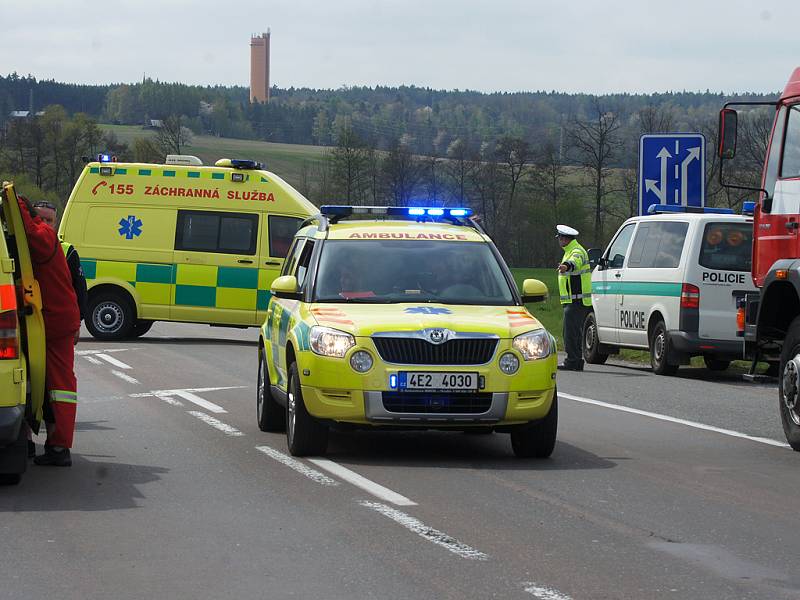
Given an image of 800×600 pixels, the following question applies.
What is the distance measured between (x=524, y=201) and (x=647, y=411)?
253ft

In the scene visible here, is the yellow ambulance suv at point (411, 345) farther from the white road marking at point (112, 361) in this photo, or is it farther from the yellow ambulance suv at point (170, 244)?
the yellow ambulance suv at point (170, 244)

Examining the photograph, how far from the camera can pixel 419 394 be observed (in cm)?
960

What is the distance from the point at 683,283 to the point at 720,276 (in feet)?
1.45

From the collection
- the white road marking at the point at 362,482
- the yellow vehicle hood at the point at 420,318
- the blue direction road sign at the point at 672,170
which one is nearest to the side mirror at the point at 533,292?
the yellow vehicle hood at the point at 420,318

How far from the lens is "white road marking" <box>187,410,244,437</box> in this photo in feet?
38.0

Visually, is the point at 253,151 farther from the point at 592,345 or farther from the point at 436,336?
the point at 436,336

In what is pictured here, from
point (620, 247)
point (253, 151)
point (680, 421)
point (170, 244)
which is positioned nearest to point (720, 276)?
point (620, 247)

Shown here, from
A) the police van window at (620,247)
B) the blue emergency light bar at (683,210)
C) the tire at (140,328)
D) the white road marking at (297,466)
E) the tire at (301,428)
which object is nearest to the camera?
the white road marking at (297,466)

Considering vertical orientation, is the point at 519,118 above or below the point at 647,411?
above

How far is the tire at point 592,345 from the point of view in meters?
20.7

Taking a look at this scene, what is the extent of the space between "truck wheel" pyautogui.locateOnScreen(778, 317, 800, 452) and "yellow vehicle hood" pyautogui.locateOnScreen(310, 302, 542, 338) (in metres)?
2.13

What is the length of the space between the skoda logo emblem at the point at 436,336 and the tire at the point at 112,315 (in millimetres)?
14815

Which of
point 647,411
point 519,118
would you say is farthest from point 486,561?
point 519,118

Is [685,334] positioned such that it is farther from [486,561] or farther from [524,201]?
[524,201]
